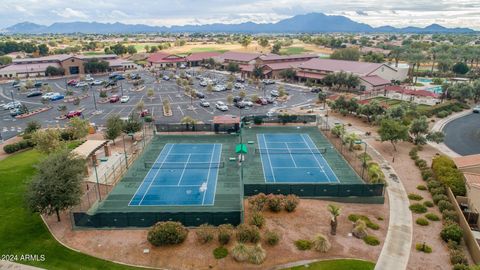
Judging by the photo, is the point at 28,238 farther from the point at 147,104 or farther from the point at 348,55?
the point at 348,55

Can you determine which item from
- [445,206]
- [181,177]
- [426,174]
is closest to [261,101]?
[181,177]

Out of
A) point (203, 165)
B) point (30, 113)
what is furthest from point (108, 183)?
point (30, 113)

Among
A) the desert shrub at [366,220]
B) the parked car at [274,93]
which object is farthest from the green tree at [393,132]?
the parked car at [274,93]

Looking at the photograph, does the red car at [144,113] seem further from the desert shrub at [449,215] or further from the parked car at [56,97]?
the desert shrub at [449,215]

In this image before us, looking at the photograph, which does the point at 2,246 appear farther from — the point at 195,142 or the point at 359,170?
the point at 359,170

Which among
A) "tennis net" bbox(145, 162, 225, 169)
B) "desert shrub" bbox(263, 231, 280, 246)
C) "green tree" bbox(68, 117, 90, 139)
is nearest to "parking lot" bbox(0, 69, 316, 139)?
"green tree" bbox(68, 117, 90, 139)

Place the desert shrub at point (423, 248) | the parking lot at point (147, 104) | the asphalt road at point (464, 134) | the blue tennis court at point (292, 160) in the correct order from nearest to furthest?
the desert shrub at point (423, 248) < the blue tennis court at point (292, 160) < the asphalt road at point (464, 134) < the parking lot at point (147, 104)
